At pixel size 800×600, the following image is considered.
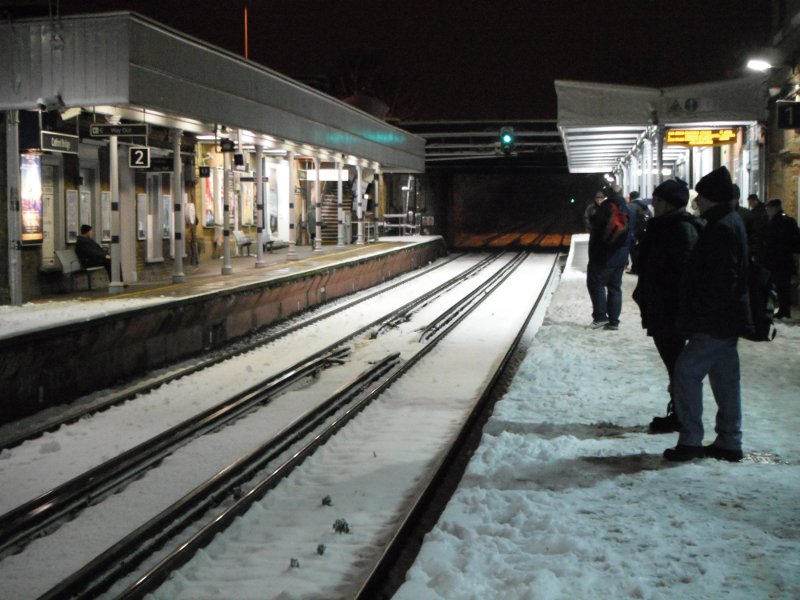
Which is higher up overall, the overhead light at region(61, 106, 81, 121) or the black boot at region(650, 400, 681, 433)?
the overhead light at region(61, 106, 81, 121)

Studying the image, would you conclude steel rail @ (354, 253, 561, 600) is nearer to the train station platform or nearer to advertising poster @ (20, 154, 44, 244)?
the train station platform

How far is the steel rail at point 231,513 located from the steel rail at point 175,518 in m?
0.22

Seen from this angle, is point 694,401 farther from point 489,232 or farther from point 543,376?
point 489,232

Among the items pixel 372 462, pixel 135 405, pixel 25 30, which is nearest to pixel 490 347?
pixel 135 405

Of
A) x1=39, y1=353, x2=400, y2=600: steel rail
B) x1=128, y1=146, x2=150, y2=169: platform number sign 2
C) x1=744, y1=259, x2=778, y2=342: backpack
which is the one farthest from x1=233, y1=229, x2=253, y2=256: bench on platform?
x1=744, y1=259, x2=778, y2=342: backpack

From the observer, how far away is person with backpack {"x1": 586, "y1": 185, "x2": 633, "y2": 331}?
14070 mm

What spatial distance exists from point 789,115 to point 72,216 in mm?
11490

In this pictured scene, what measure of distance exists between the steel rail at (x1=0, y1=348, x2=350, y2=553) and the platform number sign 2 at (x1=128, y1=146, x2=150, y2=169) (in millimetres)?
6703

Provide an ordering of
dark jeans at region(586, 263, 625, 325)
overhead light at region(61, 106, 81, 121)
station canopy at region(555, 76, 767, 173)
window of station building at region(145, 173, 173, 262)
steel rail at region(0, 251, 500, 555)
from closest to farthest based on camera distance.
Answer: steel rail at region(0, 251, 500, 555) → dark jeans at region(586, 263, 625, 325) → overhead light at region(61, 106, 81, 121) → station canopy at region(555, 76, 767, 173) → window of station building at region(145, 173, 173, 262)

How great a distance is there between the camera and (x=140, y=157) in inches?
682

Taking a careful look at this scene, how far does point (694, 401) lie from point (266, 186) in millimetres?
23664

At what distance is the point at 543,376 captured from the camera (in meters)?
11.0

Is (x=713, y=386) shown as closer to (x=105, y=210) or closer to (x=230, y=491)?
(x=230, y=491)

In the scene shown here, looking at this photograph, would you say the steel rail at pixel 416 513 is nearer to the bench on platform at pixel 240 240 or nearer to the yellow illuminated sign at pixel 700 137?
the yellow illuminated sign at pixel 700 137
